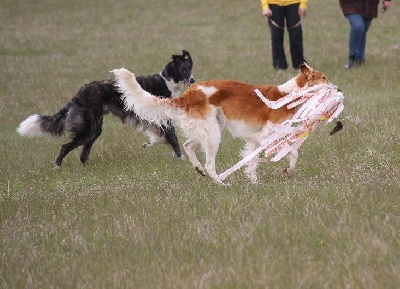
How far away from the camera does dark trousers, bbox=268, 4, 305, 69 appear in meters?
15.2

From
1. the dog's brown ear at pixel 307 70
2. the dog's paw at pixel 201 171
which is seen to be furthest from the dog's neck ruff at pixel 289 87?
the dog's paw at pixel 201 171

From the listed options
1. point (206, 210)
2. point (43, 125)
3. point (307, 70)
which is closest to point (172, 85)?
point (43, 125)

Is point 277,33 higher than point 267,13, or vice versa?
point 267,13

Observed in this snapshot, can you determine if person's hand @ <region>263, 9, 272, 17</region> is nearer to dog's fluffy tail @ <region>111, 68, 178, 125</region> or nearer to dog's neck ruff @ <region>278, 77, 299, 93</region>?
dog's neck ruff @ <region>278, 77, 299, 93</region>

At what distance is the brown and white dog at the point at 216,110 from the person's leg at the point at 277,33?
7531 mm

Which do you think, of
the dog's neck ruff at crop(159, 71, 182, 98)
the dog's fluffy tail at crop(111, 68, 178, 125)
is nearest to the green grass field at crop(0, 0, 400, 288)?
the dog's fluffy tail at crop(111, 68, 178, 125)

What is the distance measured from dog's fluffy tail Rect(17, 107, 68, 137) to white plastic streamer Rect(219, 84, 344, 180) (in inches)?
125

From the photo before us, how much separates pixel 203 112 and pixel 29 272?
125 inches

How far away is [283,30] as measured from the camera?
15531 mm

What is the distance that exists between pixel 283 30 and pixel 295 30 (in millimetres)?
275

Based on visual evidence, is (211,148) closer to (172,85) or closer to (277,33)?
(172,85)

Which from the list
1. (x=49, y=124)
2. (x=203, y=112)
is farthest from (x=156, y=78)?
(x=203, y=112)

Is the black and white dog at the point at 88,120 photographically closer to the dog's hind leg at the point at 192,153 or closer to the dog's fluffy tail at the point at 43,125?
the dog's fluffy tail at the point at 43,125

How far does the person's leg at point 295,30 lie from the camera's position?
1517cm
